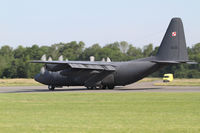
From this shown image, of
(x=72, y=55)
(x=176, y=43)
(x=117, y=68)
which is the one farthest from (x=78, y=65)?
(x=72, y=55)

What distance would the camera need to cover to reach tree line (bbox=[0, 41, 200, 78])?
10403cm

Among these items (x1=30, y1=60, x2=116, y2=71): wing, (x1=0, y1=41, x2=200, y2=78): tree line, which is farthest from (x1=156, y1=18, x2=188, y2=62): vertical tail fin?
(x1=0, y1=41, x2=200, y2=78): tree line

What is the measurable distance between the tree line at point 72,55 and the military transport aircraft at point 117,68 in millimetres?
15410

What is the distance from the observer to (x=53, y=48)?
563 feet

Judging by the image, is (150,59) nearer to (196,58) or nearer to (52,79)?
(52,79)

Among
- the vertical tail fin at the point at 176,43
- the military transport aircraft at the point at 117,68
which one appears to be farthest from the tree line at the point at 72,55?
the vertical tail fin at the point at 176,43

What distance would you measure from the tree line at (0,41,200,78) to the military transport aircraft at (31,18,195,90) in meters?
15.4

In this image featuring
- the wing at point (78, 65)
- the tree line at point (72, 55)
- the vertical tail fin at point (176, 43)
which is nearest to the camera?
the vertical tail fin at point (176, 43)

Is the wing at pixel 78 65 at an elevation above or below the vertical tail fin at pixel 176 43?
below

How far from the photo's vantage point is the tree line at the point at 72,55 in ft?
341

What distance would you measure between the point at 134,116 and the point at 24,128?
215 inches

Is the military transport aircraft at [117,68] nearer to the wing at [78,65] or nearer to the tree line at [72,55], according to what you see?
the wing at [78,65]

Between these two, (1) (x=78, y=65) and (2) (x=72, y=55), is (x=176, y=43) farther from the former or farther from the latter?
(2) (x=72, y=55)

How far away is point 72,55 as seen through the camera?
536 ft
